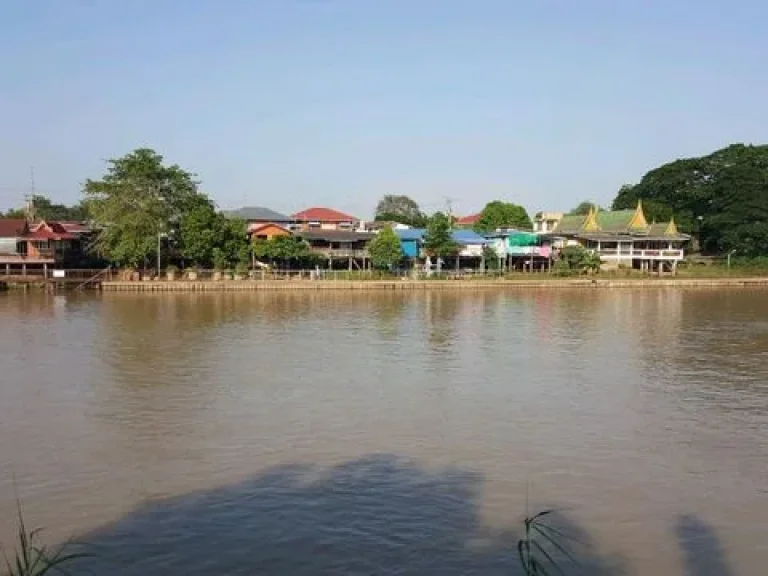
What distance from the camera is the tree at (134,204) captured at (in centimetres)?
4184

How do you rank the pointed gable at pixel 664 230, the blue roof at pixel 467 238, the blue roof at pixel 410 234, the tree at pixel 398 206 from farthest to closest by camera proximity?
1. the tree at pixel 398 206
2. the pointed gable at pixel 664 230
3. the blue roof at pixel 467 238
4. the blue roof at pixel 410 234

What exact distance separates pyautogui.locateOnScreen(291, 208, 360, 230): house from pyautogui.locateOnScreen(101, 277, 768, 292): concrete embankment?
512 inches

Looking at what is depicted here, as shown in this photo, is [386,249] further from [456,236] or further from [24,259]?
[24,259]

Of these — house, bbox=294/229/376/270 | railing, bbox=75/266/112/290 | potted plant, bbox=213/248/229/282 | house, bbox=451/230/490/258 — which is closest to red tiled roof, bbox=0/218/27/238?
railing, bbox=75/266/112/290

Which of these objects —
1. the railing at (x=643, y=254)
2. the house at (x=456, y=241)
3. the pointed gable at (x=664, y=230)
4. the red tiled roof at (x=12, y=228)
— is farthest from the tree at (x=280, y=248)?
the pointed gable at (x=664, y=230)

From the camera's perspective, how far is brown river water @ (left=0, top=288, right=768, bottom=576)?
25.6 feet

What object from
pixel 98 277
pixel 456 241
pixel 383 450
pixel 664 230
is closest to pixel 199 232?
pixel 98 277

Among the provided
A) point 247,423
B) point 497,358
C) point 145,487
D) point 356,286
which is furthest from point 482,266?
point 145,487

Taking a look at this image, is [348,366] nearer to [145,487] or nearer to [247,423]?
[247,423]

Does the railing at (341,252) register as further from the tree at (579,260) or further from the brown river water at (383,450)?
the brown river water at (383,450)

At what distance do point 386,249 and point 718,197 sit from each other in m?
29.5

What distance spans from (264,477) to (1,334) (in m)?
18.8

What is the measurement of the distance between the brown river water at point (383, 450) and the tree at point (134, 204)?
18482mm

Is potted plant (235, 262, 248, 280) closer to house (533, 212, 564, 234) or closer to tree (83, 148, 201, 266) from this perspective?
tree (83, 148, 201, 266)
